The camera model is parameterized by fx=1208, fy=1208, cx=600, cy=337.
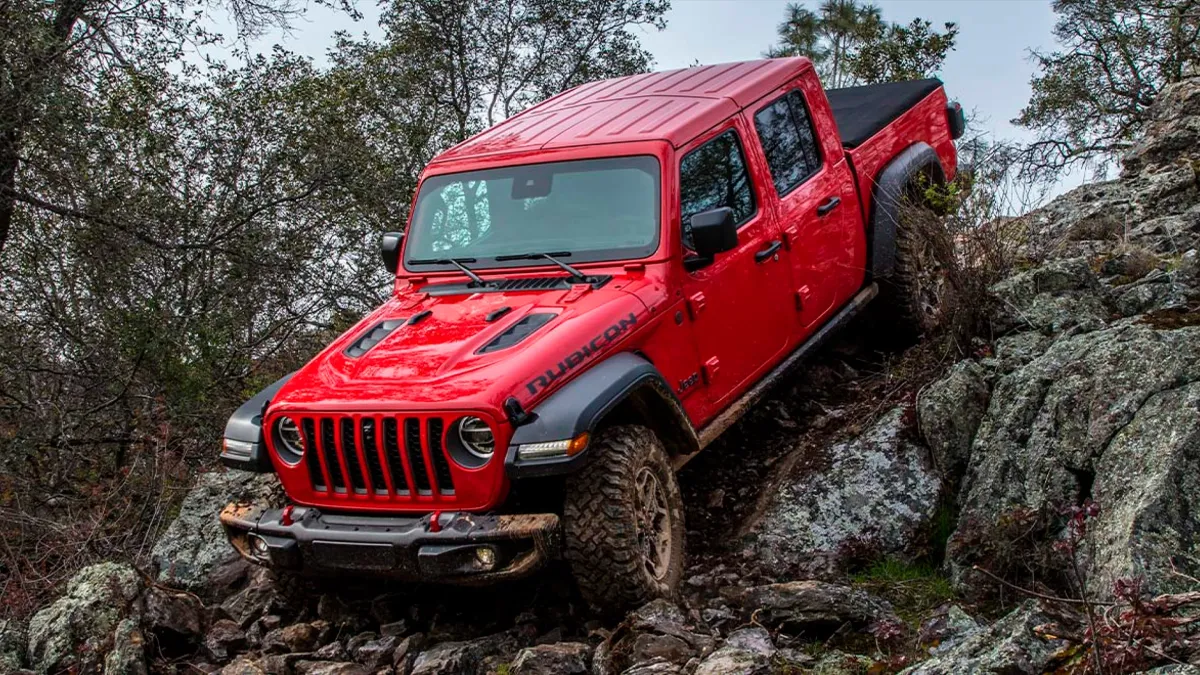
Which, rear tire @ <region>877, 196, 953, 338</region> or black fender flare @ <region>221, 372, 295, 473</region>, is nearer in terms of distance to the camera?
black fender flare @ <region>221, 372, 295, 473</region>

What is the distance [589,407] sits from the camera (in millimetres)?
4777

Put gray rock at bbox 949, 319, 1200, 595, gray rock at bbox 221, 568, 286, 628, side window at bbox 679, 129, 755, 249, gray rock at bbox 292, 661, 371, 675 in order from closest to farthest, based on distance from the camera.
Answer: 1. gray rock at bbox 949, 319, 1200, 595
2. gray rock at bbox 292, 661, 371, 675
3. gray rock at bbox 221, 568, 286, 628
4. side window at bbox 679, 129, 755, 249

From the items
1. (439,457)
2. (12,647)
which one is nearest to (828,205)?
(439,457)

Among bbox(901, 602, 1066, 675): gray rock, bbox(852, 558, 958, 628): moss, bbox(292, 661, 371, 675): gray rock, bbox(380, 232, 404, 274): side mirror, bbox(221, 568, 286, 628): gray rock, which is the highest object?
bbox(380, 232, 404, 274): side mirror

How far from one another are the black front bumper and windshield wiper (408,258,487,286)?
142cm

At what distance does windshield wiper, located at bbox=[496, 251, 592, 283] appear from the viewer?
5.72m

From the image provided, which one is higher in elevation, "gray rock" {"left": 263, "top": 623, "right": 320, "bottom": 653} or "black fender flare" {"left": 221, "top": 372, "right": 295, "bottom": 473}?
"black fender flare" {"left": 221, "top": 372, "right": 295, "bottom": 473}

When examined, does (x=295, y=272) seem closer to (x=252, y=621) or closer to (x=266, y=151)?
(x=266, y=151)

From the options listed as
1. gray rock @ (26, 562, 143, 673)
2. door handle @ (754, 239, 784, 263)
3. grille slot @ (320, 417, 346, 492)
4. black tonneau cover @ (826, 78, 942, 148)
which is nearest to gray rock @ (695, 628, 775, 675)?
grille slot @ (320, 417, 346, 492)

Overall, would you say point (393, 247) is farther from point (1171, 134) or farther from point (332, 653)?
point (1171, 134)

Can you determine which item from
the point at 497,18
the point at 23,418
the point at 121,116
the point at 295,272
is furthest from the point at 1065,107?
the point at 23,418

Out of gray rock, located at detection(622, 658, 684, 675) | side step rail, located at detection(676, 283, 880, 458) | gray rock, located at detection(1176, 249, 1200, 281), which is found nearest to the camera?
gray rock, located at detection(622, 658, 684, 675)

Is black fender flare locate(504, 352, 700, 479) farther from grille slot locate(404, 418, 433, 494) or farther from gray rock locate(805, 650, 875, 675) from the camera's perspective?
gray rock locate(805, 650, 875, 675)

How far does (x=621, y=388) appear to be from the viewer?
4984 millimetres
